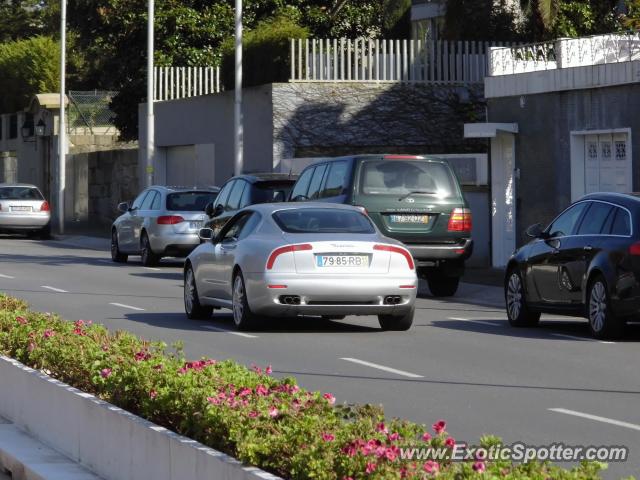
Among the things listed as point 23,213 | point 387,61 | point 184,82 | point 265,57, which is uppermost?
point 265,57

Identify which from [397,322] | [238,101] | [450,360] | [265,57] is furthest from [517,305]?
[265,57]

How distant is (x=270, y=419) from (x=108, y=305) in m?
13.3

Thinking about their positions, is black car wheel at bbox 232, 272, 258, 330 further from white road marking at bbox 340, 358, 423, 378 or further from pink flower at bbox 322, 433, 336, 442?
pink flower at bbox 322, 433, 336, 442

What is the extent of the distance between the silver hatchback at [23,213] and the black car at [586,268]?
25944 mm

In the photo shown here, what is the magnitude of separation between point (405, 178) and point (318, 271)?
6245 millimetres

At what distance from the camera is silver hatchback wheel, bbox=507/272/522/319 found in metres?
17.2

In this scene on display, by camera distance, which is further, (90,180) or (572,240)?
(90,180)

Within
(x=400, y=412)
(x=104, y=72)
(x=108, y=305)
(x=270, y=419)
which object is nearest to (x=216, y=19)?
(x=104, y=72)

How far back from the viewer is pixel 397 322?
16547 mm

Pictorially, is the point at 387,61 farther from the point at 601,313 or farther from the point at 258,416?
the point at 258,416

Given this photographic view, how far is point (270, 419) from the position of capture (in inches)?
269

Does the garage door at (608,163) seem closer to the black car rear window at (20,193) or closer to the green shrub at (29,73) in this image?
the black car rear window at (20,193)

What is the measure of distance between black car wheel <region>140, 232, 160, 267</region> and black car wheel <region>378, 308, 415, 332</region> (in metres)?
13.5

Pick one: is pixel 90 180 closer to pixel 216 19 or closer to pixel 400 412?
pixel 216 19
